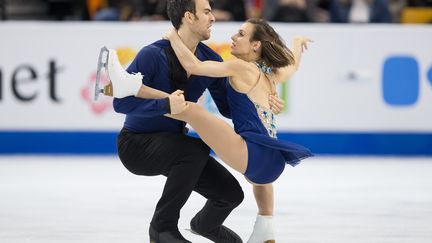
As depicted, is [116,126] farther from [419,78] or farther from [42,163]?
[419,78]

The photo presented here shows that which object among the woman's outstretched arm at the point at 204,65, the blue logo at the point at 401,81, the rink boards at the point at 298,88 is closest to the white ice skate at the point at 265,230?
the woman's outstretched arm at the point at 204,65

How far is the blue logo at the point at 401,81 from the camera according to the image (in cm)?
858

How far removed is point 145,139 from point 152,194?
2220 mm

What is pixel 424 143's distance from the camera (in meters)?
8.64

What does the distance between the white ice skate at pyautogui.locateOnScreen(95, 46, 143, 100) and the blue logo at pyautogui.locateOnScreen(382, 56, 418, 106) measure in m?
4.96

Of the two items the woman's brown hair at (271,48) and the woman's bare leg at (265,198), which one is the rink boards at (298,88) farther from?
the woman's bare leg at (265,198)

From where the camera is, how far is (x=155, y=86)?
4.23 metres

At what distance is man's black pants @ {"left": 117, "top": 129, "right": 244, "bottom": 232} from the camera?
409 centimetres

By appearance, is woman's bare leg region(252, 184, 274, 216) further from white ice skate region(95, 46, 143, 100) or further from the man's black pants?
white ice skate region(95, 46, 143, 100)

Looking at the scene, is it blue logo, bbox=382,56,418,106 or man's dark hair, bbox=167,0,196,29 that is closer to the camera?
man's dark hair, bbox=167,0,196,29

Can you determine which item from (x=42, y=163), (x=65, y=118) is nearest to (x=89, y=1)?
(x=65, y=118)

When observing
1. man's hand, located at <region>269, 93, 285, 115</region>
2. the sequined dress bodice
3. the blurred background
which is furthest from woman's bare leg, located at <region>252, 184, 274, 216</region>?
the blurred background

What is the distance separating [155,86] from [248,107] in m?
0.39

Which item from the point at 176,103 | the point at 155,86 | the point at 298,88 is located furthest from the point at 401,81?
the point at 176,103
